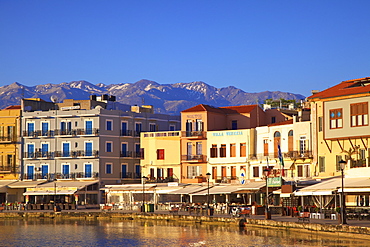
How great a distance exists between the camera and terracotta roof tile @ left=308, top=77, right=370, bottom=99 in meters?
58.9

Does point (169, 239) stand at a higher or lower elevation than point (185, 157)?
lower

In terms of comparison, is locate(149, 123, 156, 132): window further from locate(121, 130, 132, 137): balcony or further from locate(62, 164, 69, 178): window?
locate(62, 164, 69, 178): window

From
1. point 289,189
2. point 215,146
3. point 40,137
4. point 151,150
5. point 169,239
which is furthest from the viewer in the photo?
point 40,137

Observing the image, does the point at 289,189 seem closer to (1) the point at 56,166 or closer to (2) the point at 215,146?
(2) the point at 215,146

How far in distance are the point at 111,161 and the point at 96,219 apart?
16.3 metres

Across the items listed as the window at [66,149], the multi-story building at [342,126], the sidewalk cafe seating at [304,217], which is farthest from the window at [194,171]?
the sidewalk cafe seating at [304,217]

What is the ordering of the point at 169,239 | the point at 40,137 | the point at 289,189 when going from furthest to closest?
the point at 40,137 < the point at 289,189 < the point at 169,239

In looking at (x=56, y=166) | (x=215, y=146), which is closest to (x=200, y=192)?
(x=215, y=146)

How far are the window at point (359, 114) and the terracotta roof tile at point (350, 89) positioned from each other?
3.43 feet

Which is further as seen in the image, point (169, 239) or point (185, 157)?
point (185, 157)

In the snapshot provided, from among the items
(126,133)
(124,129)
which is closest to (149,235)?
(126,133)

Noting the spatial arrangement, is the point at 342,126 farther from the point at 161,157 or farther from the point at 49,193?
the point at 49,193

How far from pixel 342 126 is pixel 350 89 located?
2924 mm

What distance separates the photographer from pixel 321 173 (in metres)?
65.1
